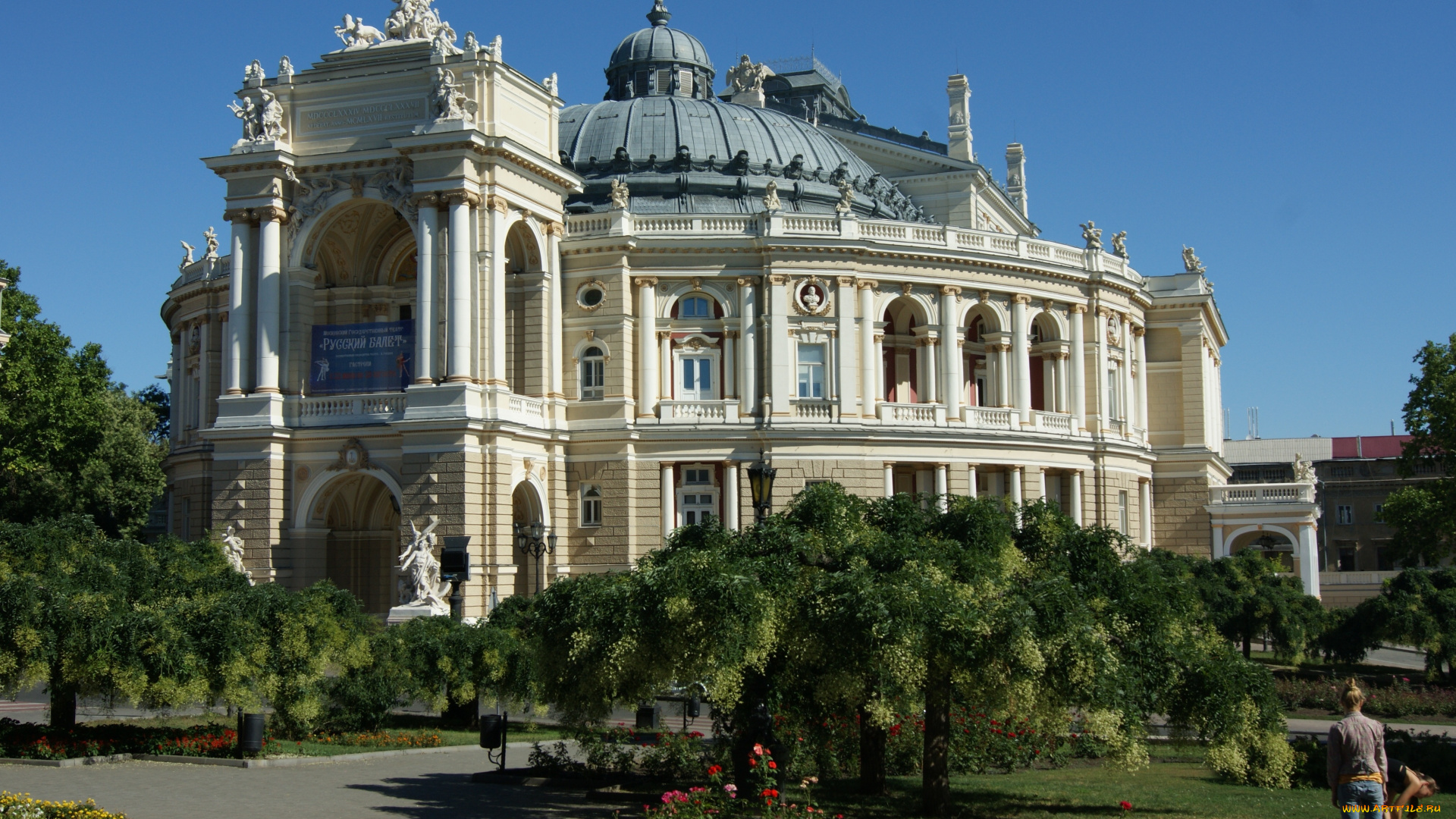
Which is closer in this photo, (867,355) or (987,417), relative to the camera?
(867,355)

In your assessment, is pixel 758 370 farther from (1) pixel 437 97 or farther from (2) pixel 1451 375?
(2) pixel 1451 375

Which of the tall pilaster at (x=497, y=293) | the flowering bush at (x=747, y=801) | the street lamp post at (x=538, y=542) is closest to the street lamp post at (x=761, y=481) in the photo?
the flowering bush at (x=747, y=801)

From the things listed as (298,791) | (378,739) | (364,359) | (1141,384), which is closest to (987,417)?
(1141,384)

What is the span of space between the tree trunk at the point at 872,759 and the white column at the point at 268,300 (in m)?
31.9

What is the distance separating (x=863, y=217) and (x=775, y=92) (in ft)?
90.8

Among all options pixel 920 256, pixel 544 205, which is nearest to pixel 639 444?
pixel 544 205

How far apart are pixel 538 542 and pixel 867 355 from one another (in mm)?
14699

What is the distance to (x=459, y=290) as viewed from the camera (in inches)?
1839

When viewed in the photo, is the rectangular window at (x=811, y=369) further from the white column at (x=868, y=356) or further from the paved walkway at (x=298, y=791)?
the paved walkway at (x=298, y=791)

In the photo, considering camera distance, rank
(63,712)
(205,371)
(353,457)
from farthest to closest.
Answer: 1. (205,371)
2. (353,457)
3. (63,712)

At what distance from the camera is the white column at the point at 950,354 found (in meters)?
54.9

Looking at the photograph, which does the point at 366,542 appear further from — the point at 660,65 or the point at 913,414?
the point at 660,65

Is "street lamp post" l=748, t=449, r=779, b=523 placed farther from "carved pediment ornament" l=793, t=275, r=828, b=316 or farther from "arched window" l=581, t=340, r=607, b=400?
"carved pediment ornament" l=793, t=275, r=828, b=316

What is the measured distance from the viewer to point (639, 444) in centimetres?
5266
